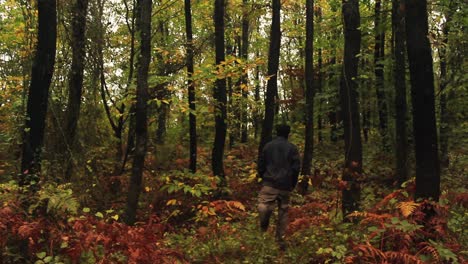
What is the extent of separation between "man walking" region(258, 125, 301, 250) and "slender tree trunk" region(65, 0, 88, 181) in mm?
5158

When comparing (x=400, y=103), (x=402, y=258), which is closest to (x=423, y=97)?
(x=402, y=258)

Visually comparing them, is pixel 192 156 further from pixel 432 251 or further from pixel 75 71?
pixel 432 251

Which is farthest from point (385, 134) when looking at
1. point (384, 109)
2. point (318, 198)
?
point (318, 198)

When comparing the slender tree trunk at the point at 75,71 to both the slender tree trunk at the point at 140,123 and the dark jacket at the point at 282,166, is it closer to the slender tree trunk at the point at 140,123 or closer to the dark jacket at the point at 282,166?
the slender tree trunk at the point at 140,123

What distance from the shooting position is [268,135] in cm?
1472

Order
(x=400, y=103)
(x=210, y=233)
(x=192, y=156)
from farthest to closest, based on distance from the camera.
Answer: (x=192, y=156) < (x=400, y=103) < (x=210, y=233)

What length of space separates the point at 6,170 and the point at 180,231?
6.63 meters

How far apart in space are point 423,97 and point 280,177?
2940 mm

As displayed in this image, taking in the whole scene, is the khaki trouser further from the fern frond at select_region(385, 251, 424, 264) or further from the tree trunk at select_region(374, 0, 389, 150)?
the tree trunk at select_region(374, 0, 389, 150)

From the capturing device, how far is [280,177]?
25.9 feet

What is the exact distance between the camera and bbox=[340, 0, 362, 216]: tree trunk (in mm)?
8891

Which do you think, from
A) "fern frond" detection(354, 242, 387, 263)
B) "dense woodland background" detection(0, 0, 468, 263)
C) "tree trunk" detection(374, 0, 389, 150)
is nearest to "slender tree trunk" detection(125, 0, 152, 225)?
"dense woodland background" detection(0, 0, 468, 263)

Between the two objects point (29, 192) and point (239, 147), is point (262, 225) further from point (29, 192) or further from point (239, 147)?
point (239, 147)

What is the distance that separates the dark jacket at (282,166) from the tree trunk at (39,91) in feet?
13.9
